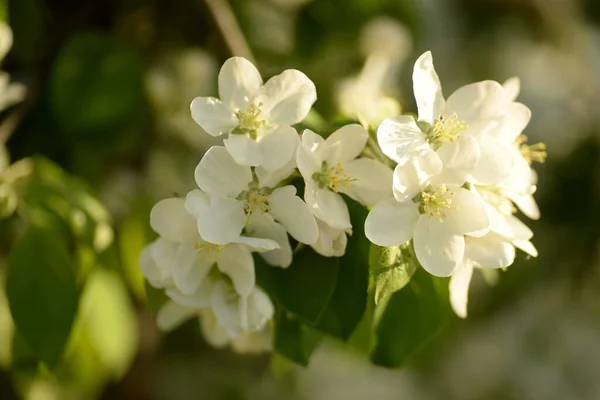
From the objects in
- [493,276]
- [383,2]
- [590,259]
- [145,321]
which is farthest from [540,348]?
[493,276]

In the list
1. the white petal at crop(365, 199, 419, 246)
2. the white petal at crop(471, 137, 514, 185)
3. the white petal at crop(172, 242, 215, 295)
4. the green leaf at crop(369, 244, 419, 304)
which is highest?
the white petal at crop(471, 137, 514, 185)

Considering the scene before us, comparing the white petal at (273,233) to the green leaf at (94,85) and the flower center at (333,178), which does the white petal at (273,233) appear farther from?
the green leaf at (94,85)

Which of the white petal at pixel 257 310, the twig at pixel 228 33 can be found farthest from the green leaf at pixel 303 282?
the twig at pixel 228 33

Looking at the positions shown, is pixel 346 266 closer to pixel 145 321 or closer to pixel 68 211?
pixel 68 211

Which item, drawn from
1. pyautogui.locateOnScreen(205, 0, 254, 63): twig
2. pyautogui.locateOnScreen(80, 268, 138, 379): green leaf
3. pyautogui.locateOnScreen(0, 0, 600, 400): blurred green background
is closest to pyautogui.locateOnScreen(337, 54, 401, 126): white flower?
pyautogui.locateOnScreen(0, 0, 600, 400): blurred green background

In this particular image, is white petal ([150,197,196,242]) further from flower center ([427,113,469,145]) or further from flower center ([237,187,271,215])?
flower center ([427,113,469,145])

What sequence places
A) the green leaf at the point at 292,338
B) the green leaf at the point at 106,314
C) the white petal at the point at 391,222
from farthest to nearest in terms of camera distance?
the green leaf at the point at 106,314, the green leaf at the point at 292,338, the white petal at the point at 391,222

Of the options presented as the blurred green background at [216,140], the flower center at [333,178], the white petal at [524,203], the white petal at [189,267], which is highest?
the flower center at [333,178]
